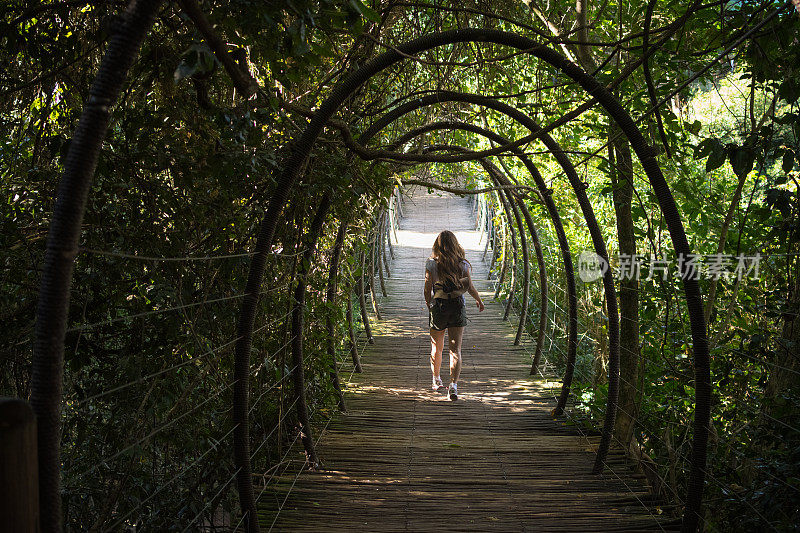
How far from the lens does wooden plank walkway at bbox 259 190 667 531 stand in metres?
3.18

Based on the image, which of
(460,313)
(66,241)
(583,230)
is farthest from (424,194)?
(66,241)

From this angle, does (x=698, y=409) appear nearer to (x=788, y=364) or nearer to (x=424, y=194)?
(x=788, y=364)

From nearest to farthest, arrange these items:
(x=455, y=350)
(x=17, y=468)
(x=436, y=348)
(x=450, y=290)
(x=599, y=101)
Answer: (x=17, y=468)
(x=599, y=101)
(x=450, y=290)
(x=455, y=350)
(x=436, y=348)

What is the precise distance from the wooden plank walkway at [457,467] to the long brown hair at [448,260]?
94cm

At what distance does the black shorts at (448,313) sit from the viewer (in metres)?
5.27

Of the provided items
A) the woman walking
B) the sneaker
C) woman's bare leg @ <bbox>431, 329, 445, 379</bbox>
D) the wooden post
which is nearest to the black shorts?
the woman walking

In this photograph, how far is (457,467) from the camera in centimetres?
386

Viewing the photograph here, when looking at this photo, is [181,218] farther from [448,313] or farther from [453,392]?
[453,392]

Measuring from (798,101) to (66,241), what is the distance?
2.63 meters

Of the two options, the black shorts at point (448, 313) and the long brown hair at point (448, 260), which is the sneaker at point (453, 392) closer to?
the black shorts at point (448, 313)

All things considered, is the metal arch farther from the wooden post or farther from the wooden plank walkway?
the wooden post

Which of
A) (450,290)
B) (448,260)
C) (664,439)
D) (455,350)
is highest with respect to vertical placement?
(448,260)

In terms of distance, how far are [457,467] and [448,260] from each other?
1814mm

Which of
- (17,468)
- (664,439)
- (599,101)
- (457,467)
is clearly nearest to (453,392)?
(457,467)
